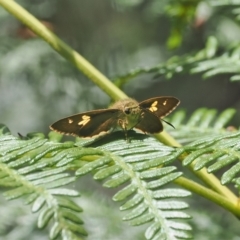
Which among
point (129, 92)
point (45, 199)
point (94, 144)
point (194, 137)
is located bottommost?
point (45, 199)

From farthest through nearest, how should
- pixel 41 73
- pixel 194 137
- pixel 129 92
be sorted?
pixel 129 92
pixel 41 73
pixel 194 137

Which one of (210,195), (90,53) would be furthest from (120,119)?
(90,53)

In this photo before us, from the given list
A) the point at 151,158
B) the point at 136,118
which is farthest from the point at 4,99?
the point at 151,158

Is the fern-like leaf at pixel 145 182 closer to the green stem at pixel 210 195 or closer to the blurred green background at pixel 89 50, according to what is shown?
the green stem at pixel 210 195

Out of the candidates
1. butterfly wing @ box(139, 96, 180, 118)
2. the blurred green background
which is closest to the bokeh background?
the blurred green background

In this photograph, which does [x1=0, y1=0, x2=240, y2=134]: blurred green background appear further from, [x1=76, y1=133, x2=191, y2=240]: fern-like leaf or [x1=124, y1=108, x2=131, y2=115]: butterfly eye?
[x1=76, y1=133, x2=191, y2=240]: fern-like leaf

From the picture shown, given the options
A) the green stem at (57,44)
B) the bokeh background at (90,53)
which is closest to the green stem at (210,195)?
the green stem at (57,44)

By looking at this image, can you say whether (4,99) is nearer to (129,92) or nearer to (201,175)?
(129,92)

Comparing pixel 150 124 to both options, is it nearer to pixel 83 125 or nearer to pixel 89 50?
pixel 83 125
